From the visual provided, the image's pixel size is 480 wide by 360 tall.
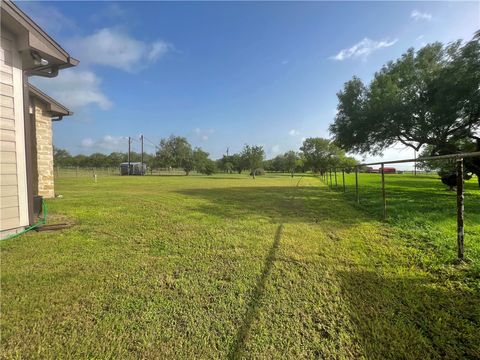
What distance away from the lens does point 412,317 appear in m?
1.90

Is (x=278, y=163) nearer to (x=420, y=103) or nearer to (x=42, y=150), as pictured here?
(x=420, y=103)

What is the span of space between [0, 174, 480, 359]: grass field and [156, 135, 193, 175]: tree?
49811 millimetres

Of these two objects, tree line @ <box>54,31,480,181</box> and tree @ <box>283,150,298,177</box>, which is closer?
tree line @ <box>54,31,480,181</box>

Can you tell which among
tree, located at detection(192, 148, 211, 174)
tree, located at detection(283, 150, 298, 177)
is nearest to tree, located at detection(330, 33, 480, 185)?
tree, located at detection(192, 148, 211, 174)

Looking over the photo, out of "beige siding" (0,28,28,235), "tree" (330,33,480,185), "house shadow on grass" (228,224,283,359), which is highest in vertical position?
"tree" (330,33,480,185)

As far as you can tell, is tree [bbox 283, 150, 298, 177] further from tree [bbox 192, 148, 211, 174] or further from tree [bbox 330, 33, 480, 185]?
tree [bbox 330, 33, 480, 185]

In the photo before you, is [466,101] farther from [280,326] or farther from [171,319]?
[171,319]

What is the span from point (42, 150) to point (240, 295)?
33.4ft

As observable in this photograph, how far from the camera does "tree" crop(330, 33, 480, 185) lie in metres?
8.24

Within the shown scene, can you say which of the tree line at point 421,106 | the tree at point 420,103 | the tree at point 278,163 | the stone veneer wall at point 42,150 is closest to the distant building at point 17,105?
the stone veneer wall at point 42,150

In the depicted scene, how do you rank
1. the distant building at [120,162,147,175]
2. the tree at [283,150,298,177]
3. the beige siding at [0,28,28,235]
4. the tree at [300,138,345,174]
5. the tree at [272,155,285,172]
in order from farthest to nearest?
the tree at [272,155,285,172], the tree at [283,150,298,177], the tree at [300,138,345,174], the distant building at [120,162,147,175], the beige siding at [0,28,28,235]

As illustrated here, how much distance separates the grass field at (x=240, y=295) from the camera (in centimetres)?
164

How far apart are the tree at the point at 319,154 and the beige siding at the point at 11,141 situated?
2291 inches

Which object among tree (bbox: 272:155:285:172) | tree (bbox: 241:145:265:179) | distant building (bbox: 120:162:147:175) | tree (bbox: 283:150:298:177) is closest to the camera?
tree (bbox: 241:145:265:179)
